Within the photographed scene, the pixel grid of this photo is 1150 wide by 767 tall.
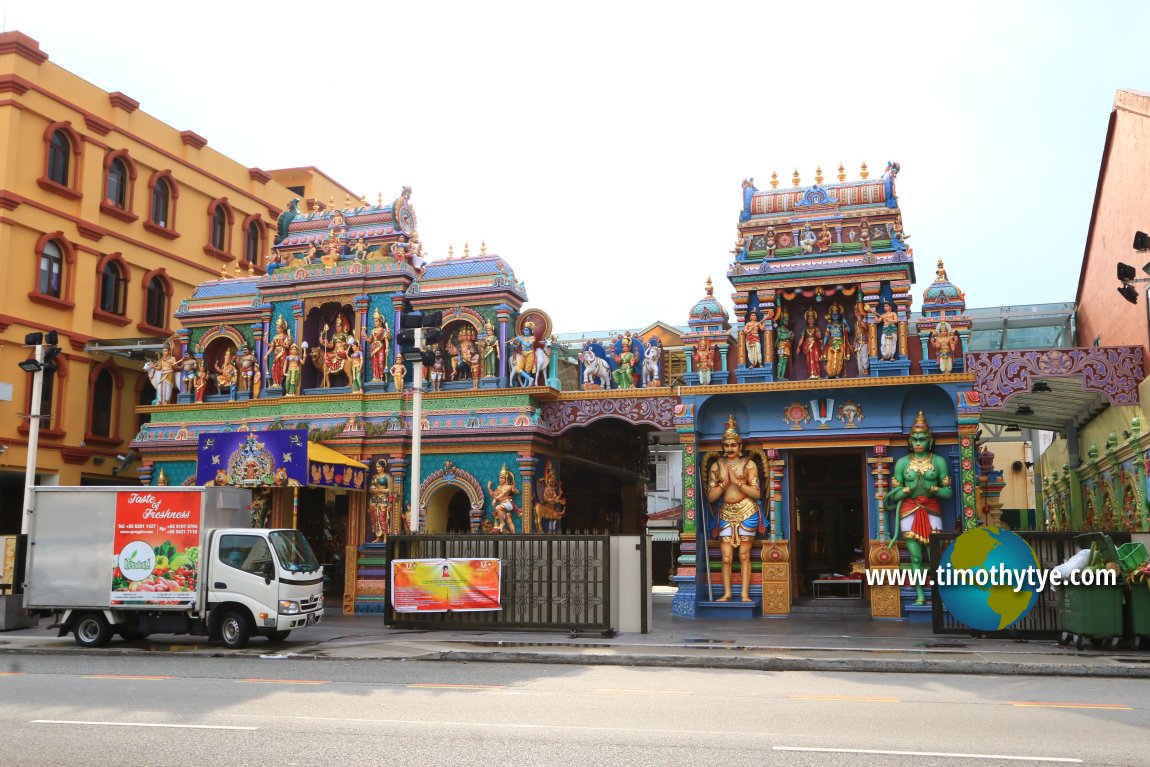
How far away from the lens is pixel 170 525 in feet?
61.8

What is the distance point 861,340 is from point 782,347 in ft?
5.82

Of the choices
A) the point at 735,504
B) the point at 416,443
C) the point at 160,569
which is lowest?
the point at 160,569

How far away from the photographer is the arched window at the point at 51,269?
3006 cm

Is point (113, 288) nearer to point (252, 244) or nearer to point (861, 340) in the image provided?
point (252, 244)

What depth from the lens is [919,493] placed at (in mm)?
22344

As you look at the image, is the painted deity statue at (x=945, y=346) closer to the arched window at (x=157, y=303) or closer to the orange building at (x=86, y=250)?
the orange building at (x=86, y=250)

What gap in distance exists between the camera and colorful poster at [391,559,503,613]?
67.4 feet

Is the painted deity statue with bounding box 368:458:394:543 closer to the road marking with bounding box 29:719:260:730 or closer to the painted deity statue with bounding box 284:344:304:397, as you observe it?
the painted deity statue with bounding box 284:344:304:397

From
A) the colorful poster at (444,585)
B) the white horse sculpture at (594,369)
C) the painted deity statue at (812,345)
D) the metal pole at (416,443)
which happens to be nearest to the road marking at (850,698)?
the colorful poster at (444,585)

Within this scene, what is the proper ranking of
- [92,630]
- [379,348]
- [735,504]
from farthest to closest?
[379,348] < [735,504] < [92,630]

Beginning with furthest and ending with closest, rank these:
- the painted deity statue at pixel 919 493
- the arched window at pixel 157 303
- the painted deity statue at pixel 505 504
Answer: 1. the arched window at pixel 157 303
2. the painted deity statue at pixel 505 504
3. the painted deity statue at pixel 919 493

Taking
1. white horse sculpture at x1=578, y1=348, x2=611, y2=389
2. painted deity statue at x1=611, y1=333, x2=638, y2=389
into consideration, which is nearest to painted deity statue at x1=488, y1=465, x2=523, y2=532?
white horse sculpture at x1=578, y1=348, x2=611, y2=389

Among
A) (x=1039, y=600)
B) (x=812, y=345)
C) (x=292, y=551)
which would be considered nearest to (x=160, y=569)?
(x=292, y=551)

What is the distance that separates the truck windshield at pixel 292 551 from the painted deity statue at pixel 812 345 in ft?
39.1
